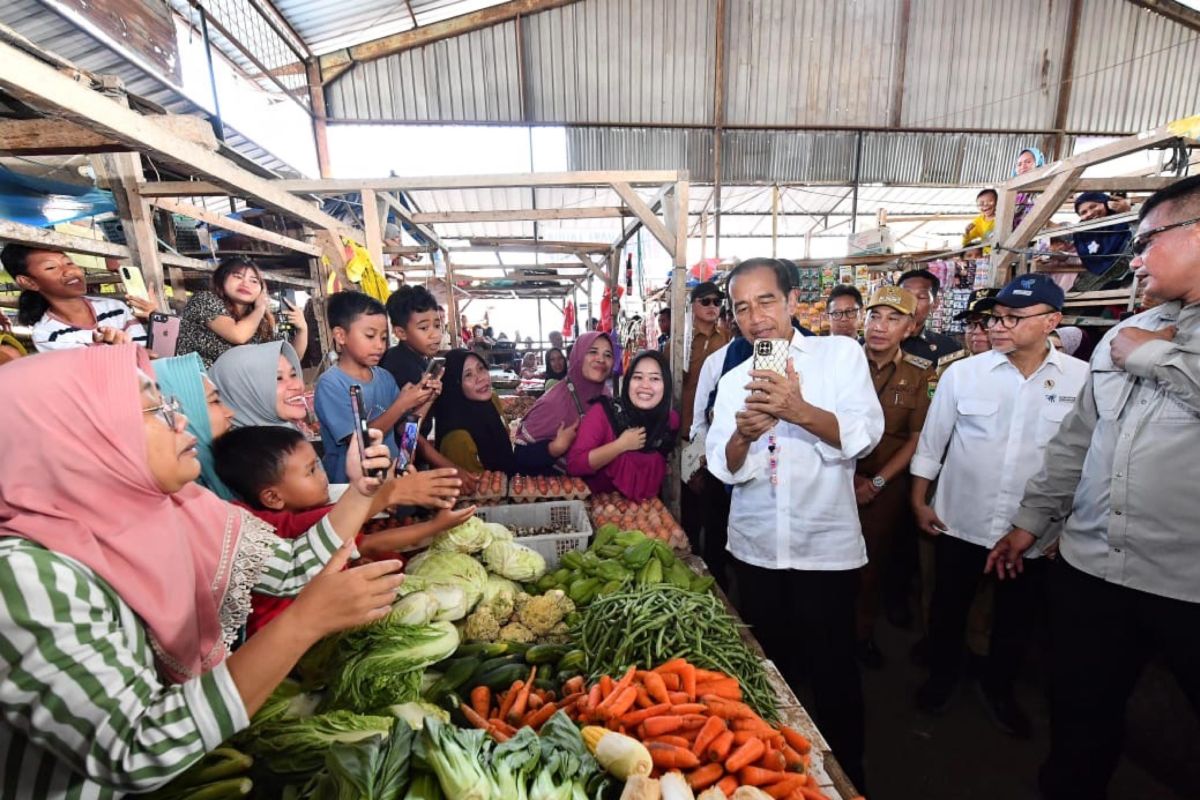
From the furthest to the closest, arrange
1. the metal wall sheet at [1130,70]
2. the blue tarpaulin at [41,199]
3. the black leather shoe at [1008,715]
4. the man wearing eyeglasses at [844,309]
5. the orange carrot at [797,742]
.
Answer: the metal wall sheet at [1130,70] < the man wearing eyeglasses at [844,309] < the black leather shoe at [1008,715] < the blue tarpaulin at [41,199] < the orange carrot at [797,742]

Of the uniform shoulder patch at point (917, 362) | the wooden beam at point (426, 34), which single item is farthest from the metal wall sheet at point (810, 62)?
the uniform shoulder patch at point (917, 362)

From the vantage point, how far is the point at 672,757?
51.7 inches

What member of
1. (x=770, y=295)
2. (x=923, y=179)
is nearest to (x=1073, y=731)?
(x=770, y=295)

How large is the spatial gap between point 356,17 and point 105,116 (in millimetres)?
10603

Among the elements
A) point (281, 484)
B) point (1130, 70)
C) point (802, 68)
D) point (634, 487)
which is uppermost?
point (802, 68)

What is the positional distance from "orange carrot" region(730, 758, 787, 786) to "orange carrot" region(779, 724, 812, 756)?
0.83 ft

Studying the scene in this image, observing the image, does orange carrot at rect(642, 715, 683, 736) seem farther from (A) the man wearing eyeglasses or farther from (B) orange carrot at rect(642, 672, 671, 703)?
(A) the man wearing eyeglasses

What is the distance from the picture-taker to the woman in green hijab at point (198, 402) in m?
1.71

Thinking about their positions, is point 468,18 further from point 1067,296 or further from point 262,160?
point 1067,296

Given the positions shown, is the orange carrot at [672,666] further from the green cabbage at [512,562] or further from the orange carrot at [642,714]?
the green cabbage at [512,562]

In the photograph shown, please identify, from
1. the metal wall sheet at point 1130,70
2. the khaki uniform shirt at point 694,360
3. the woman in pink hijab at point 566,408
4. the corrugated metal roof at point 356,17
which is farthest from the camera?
the metal wall sheet at point 1130,70

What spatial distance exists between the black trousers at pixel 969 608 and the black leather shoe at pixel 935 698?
4 centimetres

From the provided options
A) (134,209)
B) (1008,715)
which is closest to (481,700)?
(1008,715)

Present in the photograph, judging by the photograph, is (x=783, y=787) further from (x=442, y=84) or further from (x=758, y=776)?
(x=442, y=84)
